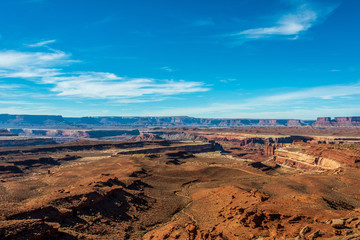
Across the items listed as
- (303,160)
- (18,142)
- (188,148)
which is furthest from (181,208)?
(18,142)

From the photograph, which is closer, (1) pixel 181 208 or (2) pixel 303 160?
(1) pixel 181 208

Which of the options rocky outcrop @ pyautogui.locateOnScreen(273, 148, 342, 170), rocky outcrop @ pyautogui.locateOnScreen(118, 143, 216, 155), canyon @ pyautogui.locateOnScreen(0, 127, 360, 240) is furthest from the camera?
rocky outcrop @ pyautogui.locateOnScreen(118, 143, 216, 155)

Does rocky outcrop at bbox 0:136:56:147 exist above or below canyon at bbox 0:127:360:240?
below

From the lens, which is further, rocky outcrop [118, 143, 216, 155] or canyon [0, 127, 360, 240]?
rocky outcrop [118, 143, 216, 155]

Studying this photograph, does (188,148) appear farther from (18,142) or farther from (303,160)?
(18,142)

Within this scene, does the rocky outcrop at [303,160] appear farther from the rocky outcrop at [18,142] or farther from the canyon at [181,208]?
the rocky outcrop at [18,142]

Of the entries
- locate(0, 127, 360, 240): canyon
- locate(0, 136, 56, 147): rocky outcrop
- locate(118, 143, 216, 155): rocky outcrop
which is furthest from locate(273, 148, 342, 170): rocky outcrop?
locate(0, 136, 56, 147): rocky outcrop

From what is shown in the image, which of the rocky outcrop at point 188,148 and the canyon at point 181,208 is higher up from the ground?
the canyon at point 181,208

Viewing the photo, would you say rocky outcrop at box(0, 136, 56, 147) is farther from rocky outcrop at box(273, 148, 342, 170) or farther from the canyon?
rocky outcrop at box(273, 148, 342, 170)

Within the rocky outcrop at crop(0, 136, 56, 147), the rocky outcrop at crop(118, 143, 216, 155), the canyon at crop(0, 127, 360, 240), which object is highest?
the canyon at crop(0, 127, 360, 240)

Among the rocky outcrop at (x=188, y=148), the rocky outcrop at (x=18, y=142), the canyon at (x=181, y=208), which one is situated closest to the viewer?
the canyon at (x=181, y=208)

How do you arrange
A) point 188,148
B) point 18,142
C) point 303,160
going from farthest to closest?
point 18,142, point 188,148, point 303,160

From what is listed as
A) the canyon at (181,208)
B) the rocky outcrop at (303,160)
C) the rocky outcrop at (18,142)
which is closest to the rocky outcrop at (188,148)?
the rocky outcrop at (303,160)
